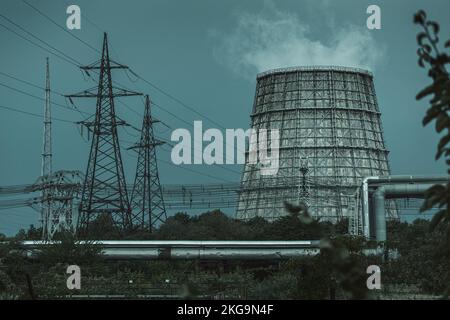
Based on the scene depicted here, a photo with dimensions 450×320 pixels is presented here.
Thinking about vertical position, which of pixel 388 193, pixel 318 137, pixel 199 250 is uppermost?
pixel 318 137

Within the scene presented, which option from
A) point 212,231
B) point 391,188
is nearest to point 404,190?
point 391,188

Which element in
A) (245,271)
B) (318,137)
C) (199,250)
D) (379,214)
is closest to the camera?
(245,271)

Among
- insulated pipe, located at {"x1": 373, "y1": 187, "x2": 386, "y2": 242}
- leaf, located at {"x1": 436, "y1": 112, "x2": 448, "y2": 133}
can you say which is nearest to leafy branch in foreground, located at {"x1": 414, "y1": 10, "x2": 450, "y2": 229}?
leaf, located at {"x1": 436, "y1": 112, "x2": 448, "y2": 133}

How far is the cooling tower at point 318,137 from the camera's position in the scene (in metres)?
86.9

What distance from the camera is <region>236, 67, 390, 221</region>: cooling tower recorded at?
86875mm

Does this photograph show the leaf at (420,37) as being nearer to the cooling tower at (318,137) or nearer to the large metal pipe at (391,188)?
the large metal pipe at (391,188)

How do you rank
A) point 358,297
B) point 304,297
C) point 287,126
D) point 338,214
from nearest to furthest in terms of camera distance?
point 358,297 → point 304,297 → point 338,214 → point 287,126

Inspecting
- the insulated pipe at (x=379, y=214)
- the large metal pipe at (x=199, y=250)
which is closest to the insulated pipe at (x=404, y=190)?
the insulated pipe at (x=379, y=214)

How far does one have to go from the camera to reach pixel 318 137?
3519 inches

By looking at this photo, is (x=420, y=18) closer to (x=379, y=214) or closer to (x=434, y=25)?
(x=434, y=25)

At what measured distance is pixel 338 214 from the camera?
84312 millimetres
